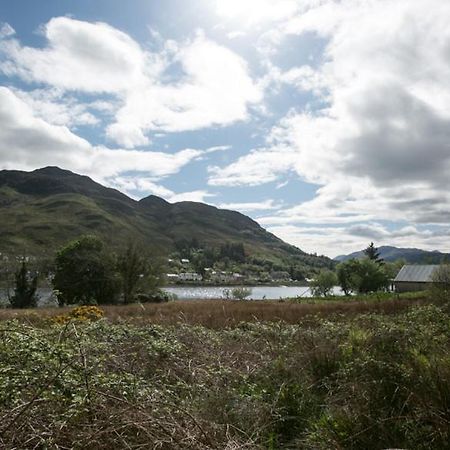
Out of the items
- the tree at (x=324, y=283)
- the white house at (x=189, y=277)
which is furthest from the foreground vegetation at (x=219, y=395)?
the white house at (x=189, y=277)

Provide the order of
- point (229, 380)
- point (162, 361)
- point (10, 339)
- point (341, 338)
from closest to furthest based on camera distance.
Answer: point (10, 339), point (229, 380), point (162, 361), point (341, 338)

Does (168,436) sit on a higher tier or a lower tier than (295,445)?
higher

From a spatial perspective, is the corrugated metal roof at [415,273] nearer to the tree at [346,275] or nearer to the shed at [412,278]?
the shed at [412,278]

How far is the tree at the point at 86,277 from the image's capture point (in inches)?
1687

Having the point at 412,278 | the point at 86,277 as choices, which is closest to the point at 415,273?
the point at 412,278

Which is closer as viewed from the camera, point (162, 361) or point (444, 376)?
point (444, 376)

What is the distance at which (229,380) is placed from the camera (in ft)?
23.6

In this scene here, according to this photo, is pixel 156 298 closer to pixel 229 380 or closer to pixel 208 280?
pixel 229 380

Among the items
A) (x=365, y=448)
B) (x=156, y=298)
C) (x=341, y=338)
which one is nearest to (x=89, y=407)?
(x=365, y=448)

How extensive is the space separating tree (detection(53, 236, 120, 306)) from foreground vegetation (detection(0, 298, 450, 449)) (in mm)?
34939

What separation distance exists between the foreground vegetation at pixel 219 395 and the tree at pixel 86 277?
34.9 m

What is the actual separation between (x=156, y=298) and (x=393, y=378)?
3913 cm

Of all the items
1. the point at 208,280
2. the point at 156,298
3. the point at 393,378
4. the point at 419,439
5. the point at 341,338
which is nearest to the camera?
the point at 419,439

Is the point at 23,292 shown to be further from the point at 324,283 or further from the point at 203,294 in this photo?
the point at 324,283
